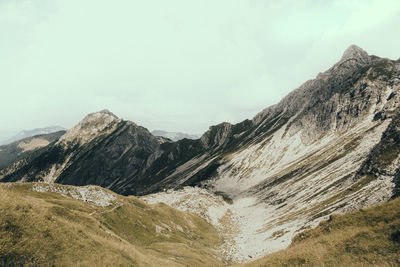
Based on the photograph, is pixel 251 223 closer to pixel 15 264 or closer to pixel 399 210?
pixel 399 210

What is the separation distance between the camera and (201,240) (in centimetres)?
7119

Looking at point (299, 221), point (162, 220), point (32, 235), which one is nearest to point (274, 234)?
point (299, 221)

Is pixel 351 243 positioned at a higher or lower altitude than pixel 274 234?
higher

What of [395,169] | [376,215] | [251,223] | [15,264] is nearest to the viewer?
[15,264]

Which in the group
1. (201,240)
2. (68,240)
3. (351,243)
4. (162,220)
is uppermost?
(68,240)

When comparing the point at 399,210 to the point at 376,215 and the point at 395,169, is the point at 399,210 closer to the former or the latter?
the point at 376,215

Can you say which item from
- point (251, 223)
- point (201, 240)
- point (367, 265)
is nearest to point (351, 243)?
point (367, 265)

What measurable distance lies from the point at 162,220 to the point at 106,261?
5058 centimetres

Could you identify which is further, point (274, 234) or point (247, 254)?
point (274, 234)

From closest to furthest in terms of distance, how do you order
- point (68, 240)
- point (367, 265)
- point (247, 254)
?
point (367, 265), point (68, 240), point (247, 254)

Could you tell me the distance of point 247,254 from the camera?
209ft

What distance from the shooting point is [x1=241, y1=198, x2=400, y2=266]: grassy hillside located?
15.5 metres

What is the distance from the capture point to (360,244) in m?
17.1

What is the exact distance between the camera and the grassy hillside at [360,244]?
15521 millimetres
